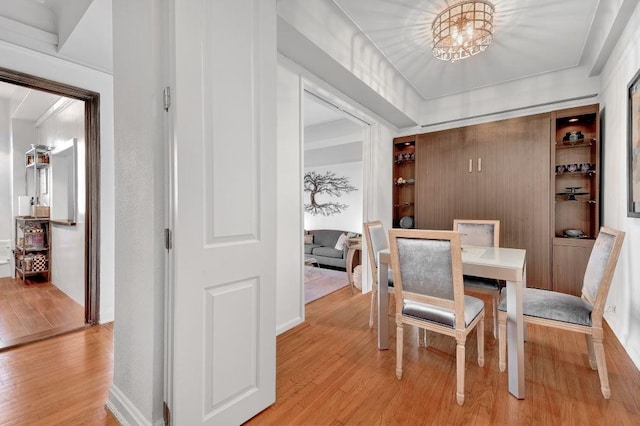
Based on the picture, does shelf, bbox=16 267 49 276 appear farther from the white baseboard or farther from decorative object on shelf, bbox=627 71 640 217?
decorative object on shelf, bbox=627 71 640 217

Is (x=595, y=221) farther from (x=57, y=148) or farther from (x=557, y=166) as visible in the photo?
(x=57, y=148)

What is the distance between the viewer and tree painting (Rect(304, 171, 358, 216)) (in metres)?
6.27

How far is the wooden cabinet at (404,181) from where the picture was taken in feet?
14.4

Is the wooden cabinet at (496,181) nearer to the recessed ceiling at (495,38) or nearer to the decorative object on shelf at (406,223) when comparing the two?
the decorative object on shelf at (406,223)

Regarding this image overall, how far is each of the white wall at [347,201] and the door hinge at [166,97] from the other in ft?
15.2

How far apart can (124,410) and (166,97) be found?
1.55 m

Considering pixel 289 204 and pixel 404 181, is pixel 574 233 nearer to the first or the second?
pixel 404 181

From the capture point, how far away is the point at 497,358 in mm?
2057

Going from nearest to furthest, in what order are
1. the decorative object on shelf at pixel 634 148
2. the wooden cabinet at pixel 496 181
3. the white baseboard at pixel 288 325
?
the decorative object on shelf at pixel 634 148 < the white baseboard at pixel 288 325 < the wooden cabinet at pixel 496 181

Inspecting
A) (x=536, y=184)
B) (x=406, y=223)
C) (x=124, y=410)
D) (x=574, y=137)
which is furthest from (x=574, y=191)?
(x=124, y=410)

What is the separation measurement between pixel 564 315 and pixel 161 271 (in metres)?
2.23

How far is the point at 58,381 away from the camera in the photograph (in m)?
1.81

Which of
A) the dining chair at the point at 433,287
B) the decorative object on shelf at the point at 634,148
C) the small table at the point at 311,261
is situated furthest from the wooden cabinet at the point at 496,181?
the dining chair at the point at 433,287

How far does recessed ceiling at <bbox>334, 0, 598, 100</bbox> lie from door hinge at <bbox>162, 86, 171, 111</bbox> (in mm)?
1766
